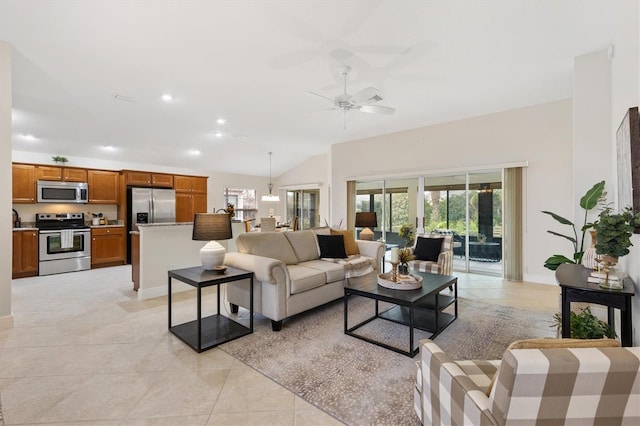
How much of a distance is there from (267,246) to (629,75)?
12.2ft

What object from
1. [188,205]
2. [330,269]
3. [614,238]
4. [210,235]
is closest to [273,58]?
[210,235]

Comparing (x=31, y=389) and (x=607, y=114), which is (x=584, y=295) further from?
(x=31, y=389)

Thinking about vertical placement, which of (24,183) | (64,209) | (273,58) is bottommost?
(64,209)

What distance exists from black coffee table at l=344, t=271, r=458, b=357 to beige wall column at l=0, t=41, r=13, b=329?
3576 mm

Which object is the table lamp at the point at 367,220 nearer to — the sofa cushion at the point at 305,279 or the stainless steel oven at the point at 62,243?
the sofa cushion at the point at 305,279

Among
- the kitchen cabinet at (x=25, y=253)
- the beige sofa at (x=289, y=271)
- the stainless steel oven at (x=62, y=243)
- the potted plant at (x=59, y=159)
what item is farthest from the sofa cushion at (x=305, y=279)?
the potted plant at (x=59, y=159)

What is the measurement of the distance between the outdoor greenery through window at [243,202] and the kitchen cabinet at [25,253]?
4.81m

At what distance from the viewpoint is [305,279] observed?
3.18 m

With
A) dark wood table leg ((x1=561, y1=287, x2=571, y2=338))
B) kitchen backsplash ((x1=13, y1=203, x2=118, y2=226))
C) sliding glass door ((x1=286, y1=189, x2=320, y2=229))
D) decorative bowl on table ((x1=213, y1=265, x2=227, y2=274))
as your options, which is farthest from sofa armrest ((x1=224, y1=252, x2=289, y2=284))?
sliding glass door ((x1=286, y1=189, x2=320, y2=229))

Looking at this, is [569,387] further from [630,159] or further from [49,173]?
[49,173]

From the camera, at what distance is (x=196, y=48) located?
3.07 metres

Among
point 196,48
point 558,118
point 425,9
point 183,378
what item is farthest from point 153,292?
point 558,118

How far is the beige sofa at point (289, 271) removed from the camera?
297 cm

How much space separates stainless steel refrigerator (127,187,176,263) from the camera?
262 inches
